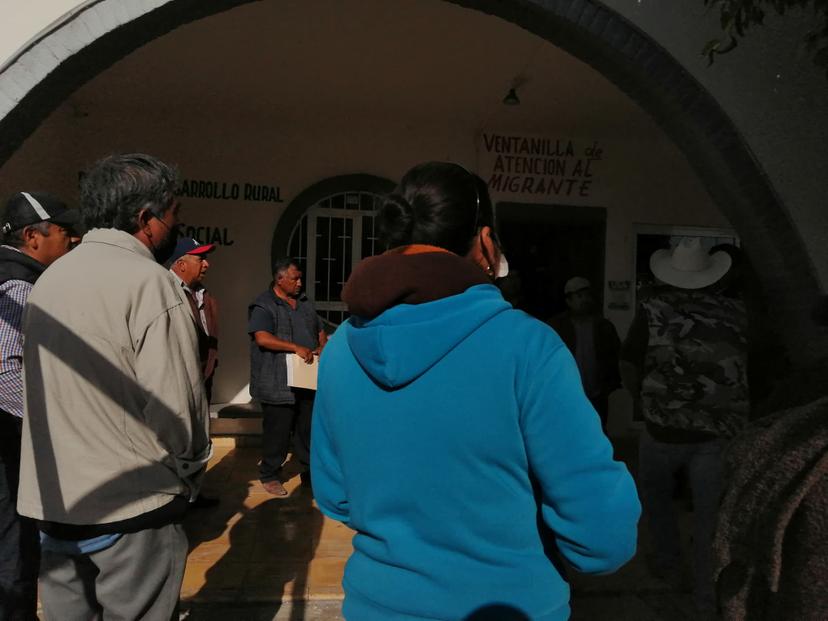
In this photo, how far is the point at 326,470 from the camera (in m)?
1.50

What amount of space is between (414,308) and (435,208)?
0.23m

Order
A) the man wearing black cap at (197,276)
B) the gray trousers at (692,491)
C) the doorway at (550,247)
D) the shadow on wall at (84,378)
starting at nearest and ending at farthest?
the shadow on wall at (84,378), the gray trousers at (692,491), the man wearing black cap at (197,276), the doorway at (550,247)

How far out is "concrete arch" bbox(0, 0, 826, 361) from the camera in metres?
3.29

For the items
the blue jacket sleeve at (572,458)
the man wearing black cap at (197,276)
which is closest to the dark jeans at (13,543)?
the man wearing black cap at (197,276)

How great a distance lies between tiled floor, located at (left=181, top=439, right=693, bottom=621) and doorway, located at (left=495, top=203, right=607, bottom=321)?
3796mm

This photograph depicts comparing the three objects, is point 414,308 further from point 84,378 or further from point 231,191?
point 231,191

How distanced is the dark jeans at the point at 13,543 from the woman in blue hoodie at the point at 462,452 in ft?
6.48

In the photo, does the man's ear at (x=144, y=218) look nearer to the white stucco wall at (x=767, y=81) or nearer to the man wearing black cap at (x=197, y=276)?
the man wearing black cap at (x=197, y=276)

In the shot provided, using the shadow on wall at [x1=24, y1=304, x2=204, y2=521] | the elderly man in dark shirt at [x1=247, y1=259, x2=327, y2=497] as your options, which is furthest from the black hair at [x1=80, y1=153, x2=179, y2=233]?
the elderly man in dark shirt at [x1=247, y1=259, x2=327, y2=497]

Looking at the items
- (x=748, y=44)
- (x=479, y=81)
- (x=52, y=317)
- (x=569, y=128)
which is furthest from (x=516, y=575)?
(x=569, y=128)

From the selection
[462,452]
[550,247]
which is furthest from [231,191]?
[462,452]

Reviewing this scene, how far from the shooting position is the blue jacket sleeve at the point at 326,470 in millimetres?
1469

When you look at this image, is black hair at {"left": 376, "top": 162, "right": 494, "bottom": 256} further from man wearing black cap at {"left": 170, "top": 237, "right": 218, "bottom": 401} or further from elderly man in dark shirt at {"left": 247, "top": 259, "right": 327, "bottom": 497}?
elderly man in dark shirt at {"left": 247, "top": 259, "right": 327, "bottom": 497}

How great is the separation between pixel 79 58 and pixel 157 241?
211 cm
